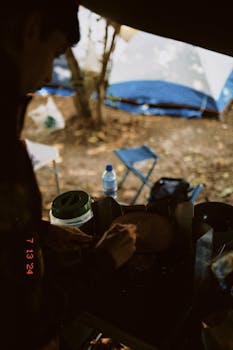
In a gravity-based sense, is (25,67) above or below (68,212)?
above

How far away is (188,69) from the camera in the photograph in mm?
6727

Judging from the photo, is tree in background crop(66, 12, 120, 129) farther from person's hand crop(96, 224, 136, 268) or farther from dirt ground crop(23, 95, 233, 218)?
person's hand crop(96, 224, 136, 268)

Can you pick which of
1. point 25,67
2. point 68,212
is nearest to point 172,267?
point 68,212

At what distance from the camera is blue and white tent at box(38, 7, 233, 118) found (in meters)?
A: 6.57

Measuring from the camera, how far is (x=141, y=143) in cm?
622

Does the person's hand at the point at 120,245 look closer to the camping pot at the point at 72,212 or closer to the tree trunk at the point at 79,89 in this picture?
the camping pot at the point at 72,212

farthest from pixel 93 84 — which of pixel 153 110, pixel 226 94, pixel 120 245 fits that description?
pixel 120 245

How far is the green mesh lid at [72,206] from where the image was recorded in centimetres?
221

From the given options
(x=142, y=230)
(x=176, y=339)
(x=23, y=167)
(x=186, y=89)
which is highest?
(x=23, y=167)

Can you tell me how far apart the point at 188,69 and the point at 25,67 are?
6.00 metres

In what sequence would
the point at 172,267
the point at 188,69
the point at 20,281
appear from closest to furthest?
the point at 20,281
the point at 172,267
the point at 188,69

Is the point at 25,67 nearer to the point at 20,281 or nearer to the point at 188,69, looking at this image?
the point at 20,281

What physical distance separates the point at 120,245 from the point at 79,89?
4.91 meters

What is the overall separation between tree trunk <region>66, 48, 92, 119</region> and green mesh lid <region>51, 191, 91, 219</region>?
12.2 feet
